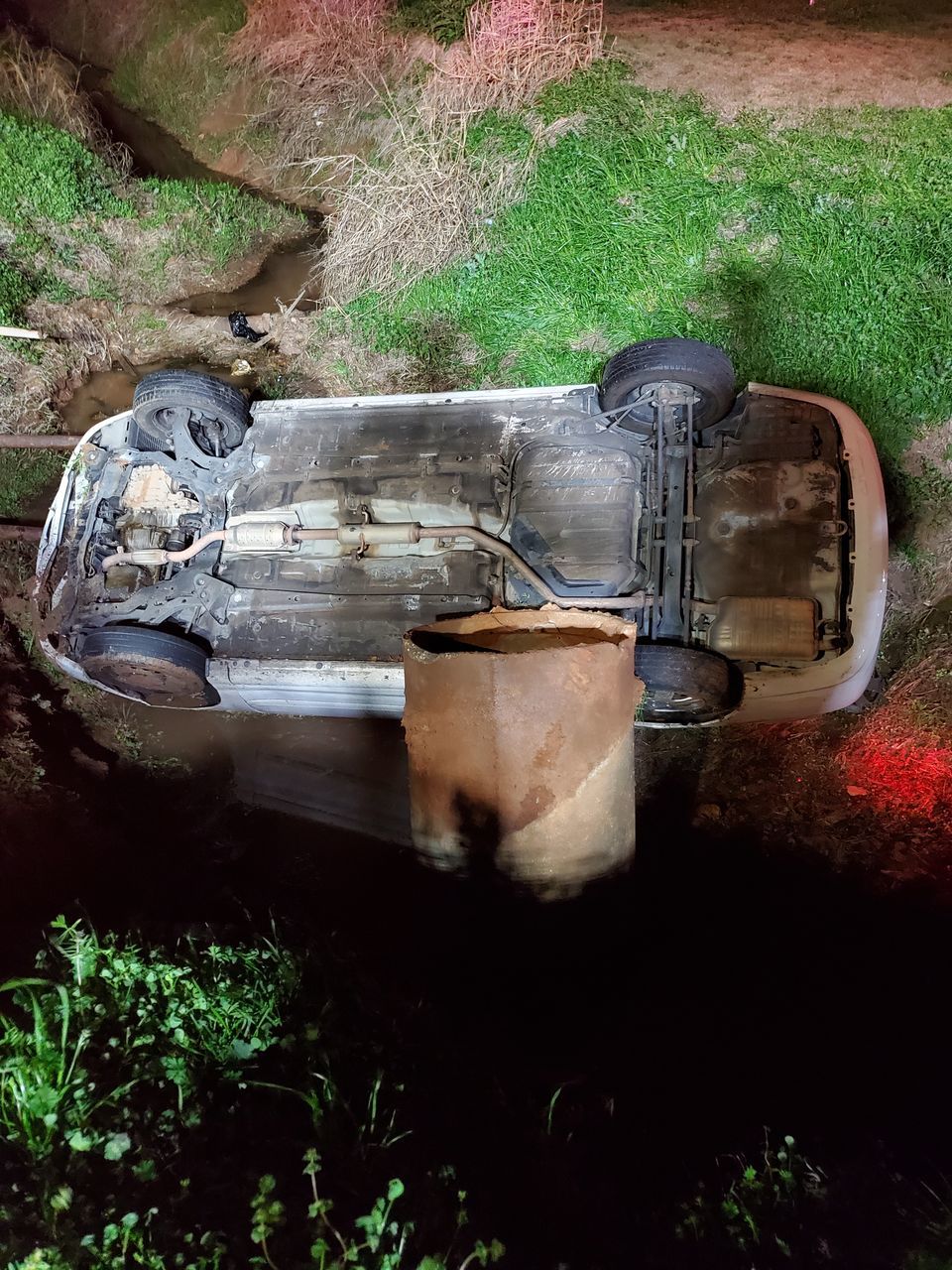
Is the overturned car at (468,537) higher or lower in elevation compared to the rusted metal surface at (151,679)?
higher

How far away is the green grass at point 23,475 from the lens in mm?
6062

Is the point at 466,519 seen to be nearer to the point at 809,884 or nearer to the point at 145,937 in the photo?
the point at 145,937

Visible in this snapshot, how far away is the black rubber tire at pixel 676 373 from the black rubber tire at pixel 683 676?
4.80 feet

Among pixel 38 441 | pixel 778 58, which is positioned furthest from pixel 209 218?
pixel 778 58

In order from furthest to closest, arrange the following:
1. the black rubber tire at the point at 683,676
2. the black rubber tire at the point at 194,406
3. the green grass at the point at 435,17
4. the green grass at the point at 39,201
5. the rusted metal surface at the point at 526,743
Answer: the green grass at the point at 435,17, the green grass at the point at 39,201, the black rubber tire at the point at 194,406, the black rubber tire at the point at 683,676, the rusted metal surface at the point at 526,743

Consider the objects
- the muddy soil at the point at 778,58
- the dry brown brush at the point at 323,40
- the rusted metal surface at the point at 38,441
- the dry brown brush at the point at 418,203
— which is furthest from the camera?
the dry brown brush at the point at 323,40

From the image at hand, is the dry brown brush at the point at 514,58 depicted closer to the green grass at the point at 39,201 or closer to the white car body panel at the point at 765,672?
the green grass at the point at 39,201

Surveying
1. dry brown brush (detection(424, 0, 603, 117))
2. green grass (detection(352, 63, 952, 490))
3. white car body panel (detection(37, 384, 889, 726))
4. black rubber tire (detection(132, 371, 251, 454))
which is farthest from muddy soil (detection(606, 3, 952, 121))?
black rubber tire (detection(132, 371, 251, 454))

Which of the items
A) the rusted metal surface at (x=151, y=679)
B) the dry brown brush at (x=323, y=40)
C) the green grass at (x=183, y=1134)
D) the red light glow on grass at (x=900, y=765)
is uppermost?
the dry brown brush at (x=323, y=40)

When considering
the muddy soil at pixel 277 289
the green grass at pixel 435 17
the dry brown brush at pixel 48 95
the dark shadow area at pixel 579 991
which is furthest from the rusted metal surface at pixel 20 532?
the green grass at pixel 435 17

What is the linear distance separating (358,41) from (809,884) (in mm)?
8042

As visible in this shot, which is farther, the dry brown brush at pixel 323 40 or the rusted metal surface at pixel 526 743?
the dry brown brush at pixel 323 40

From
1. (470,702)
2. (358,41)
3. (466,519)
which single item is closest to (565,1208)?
(470,702)

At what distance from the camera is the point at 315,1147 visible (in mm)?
2416
